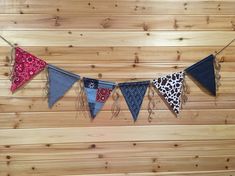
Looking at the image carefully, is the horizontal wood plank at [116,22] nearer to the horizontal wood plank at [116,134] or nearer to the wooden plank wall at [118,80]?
the wooden plank wall at [118,80]

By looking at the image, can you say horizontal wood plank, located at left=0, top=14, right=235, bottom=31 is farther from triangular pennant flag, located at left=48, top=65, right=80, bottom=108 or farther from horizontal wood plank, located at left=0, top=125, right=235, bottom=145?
horizontal wood plank, located at left=0, top=125, right=235, bottom=145

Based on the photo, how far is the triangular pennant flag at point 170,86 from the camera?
2.15 metres

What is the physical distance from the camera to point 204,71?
2.18 m

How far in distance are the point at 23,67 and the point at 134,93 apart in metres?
0.75

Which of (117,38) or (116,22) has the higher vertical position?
(116,22)

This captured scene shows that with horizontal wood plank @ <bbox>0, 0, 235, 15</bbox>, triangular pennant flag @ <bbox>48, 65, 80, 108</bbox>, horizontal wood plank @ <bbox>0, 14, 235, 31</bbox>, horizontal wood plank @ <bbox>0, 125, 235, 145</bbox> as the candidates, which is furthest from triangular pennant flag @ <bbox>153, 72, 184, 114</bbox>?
triangular pennant flag @ <bbox>48, 65, 80, 108</bbox>

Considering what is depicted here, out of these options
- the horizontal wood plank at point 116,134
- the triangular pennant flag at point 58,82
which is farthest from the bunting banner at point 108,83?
the horizontal wood plank at point 116,134

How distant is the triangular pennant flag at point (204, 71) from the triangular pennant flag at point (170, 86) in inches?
3.6

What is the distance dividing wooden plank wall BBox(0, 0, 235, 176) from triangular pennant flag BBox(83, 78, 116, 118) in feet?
0.20

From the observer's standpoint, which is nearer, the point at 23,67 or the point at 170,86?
the point at 23,67

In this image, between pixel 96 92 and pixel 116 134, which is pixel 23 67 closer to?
pixel 96 92

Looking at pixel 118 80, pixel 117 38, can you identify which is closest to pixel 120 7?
pixel 117 38

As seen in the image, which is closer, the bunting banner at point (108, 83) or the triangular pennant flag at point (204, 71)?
the bunting banner at point (108, 83)

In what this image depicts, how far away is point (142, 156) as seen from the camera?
87.7 inches
